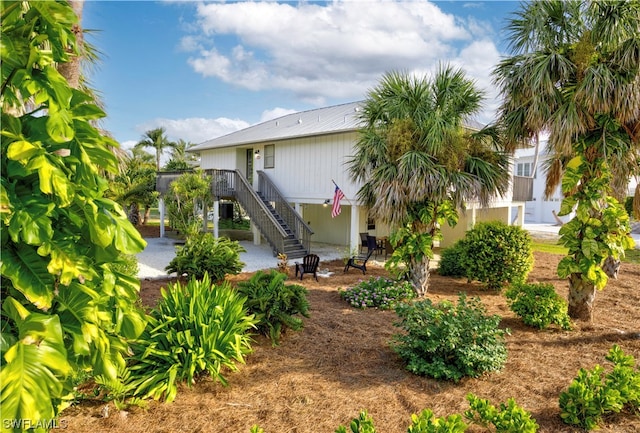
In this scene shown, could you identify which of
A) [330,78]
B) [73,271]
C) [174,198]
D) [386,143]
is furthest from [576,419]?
[174,198]

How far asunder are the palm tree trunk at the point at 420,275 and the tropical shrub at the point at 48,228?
27.8 ft

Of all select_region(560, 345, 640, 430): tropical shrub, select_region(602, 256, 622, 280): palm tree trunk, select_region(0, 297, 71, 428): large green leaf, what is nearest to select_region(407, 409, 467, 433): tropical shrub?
select_region(560, 345, 640, 430): tropical shrub

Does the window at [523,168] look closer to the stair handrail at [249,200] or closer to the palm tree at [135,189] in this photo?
the stair handrail at [249,200]

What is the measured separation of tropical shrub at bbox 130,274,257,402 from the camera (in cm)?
450

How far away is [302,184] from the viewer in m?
18.0

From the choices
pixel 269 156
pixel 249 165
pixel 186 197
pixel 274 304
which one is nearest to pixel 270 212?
pixel 186 197

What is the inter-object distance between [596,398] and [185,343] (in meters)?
4.74

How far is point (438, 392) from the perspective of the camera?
190 inches

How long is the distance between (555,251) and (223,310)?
20.0 metres

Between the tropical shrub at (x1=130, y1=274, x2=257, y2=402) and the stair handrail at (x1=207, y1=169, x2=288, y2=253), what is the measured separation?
10.4m

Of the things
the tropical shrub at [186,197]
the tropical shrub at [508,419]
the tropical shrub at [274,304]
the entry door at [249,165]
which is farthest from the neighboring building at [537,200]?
the tropical shrub at [508,419]

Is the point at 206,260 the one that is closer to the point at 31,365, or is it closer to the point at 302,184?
the point at 302,184

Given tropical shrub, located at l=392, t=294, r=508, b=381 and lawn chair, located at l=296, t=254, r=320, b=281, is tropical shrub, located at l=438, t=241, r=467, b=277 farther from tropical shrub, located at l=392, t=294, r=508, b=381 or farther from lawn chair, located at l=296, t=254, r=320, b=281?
tropical shrub, located at l=392, t=294, r=508, b=381

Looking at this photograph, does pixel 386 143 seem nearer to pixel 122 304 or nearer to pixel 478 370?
pixel 478 370
